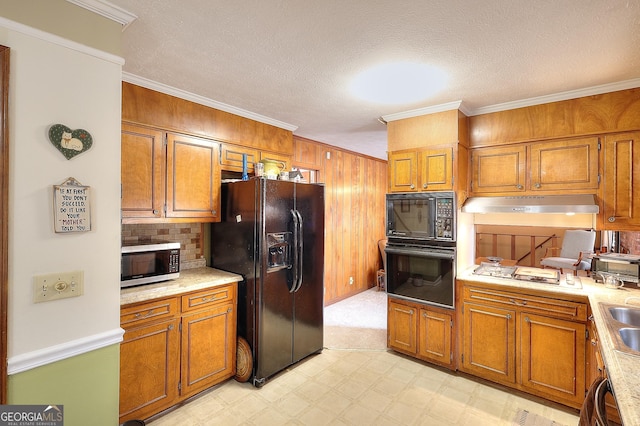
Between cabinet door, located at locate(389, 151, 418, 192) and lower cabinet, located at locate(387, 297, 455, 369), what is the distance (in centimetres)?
117

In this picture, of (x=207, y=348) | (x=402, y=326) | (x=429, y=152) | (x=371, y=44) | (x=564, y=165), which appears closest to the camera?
(x=371, y=44)

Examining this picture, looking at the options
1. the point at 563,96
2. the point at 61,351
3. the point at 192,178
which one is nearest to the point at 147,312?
the point at 61,351

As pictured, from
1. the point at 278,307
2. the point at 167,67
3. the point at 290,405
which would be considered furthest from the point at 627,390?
the point at 167,67

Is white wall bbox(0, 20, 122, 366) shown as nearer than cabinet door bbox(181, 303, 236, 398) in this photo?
Yes

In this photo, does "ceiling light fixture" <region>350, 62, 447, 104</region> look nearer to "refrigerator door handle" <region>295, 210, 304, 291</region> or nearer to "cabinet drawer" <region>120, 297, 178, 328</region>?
"refrigerator door handle" <region>295, 210, 304, 291</region>

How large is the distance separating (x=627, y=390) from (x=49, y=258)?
248cm

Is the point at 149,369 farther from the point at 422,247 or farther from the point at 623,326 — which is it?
the point at 623,326

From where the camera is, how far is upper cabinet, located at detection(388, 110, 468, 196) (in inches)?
114

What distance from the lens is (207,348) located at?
253cm

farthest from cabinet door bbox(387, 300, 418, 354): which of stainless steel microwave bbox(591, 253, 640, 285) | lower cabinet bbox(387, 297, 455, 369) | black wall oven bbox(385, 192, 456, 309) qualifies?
stainless steel microwave bbox(591, 253, 640, 285)

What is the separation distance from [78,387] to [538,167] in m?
3.60

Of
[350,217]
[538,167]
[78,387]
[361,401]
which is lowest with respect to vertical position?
[361,401]

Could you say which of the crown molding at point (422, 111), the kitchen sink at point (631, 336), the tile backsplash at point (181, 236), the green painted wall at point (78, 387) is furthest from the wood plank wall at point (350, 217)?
the kitchen sink at point (631, 336)

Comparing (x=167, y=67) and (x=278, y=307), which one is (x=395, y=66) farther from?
(x=278, y=307)
